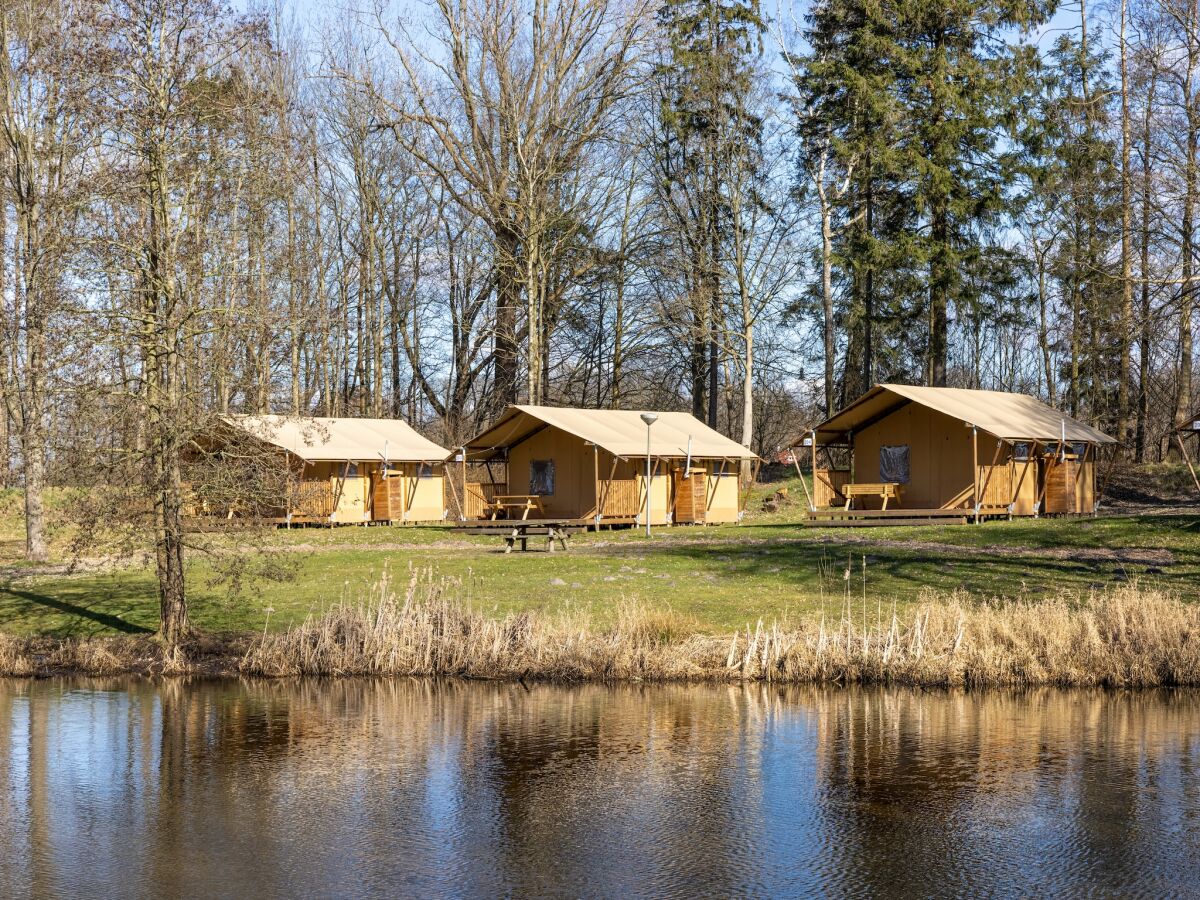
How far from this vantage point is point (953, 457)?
36.6m

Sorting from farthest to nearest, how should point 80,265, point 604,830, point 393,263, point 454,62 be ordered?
1. point 393,263
2. point 454,62
3. point 80,265
4. point 604,830

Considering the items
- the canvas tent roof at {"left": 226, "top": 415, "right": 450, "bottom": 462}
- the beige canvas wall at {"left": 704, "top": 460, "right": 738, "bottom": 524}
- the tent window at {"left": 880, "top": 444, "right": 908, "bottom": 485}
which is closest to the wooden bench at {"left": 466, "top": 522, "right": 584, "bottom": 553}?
the beige canvas wall at {"left": 704, "top": 460, "right": 738, "bottom": 524}

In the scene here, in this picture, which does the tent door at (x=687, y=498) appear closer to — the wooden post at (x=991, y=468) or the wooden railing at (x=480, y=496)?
the wooden railing at (x=480, y=496)

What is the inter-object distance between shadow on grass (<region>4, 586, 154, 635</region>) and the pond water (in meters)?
3.46

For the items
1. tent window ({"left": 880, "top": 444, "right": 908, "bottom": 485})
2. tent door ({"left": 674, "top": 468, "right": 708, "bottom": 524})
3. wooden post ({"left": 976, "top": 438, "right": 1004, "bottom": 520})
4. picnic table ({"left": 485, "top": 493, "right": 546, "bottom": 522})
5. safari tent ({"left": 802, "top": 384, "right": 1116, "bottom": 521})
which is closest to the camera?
wooden post ({"left": 976, "top": 438, "right": 1004, "bottom": 520})

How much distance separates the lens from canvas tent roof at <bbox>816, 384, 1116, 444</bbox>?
119 feet

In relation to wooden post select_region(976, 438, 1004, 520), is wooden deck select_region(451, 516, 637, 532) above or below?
below

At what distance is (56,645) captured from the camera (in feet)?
64.3

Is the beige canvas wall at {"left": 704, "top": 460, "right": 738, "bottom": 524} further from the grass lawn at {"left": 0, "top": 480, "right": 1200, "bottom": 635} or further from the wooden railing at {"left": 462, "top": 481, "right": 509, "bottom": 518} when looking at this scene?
the grass lawn at {"left": 0, "top": 480, "right": 1200, "bottom": 635}

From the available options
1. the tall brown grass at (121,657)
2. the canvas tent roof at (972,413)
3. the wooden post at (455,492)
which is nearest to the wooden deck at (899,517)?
the canvas tent roof at (972,413)

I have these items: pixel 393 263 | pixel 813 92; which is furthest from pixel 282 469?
pixel 393 263

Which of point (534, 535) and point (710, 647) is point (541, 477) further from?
point (710, 647)

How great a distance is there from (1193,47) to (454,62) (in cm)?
2540

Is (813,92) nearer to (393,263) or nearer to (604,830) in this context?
(393,263)
